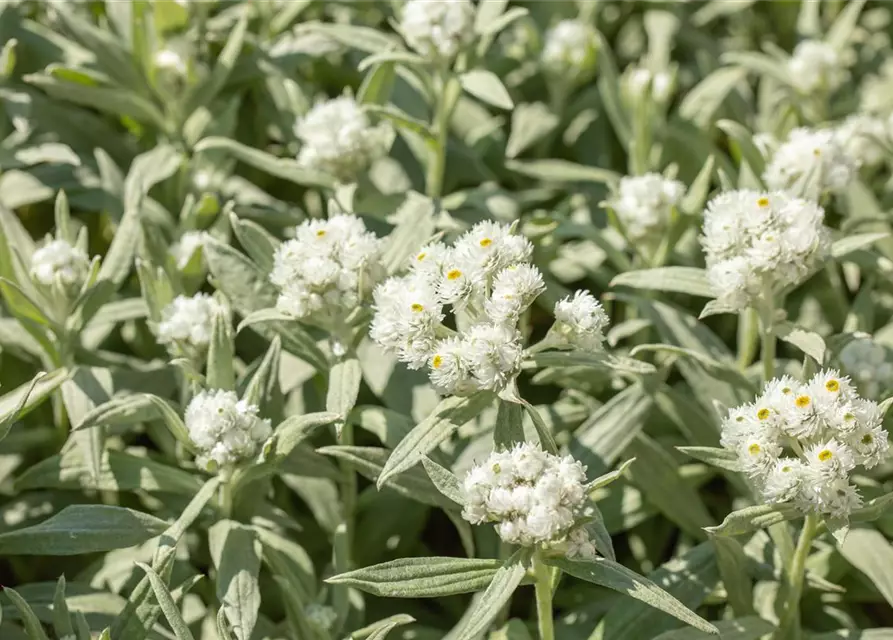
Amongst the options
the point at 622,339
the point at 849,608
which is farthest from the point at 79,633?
the point at 849,608

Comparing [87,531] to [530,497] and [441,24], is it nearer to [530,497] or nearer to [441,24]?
[530,497]

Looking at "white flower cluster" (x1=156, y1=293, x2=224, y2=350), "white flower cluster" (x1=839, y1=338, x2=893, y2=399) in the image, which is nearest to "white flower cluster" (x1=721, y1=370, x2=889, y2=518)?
"white flower cluster" (x1=839, y1=338, x2=893, y2=399)

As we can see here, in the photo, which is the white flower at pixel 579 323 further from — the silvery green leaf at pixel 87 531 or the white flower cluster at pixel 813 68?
the white flower cluster at pixel 813 68

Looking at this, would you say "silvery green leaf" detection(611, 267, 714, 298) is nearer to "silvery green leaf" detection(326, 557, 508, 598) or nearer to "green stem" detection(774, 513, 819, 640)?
"green stem" detection(774, 513, 819, 640)

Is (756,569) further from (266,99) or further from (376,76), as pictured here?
(266,99)

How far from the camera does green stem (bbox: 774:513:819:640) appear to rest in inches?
109

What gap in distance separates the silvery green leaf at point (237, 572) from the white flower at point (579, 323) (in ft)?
3.43

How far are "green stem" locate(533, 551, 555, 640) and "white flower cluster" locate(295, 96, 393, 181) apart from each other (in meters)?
1.67

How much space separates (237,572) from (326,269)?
2.84 ft

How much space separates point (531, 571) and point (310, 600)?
807 millimetres

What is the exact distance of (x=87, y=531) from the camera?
9.04 feet

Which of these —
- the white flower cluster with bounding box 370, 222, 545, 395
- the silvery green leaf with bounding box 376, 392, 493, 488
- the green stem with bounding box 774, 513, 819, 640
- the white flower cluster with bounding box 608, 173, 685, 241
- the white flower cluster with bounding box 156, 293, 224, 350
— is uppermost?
the white flower cluster with bounding box 370, 222, 545, 395

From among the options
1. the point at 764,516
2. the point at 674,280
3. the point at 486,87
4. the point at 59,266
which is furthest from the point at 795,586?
the point at 59,266

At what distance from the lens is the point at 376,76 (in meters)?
3.65
